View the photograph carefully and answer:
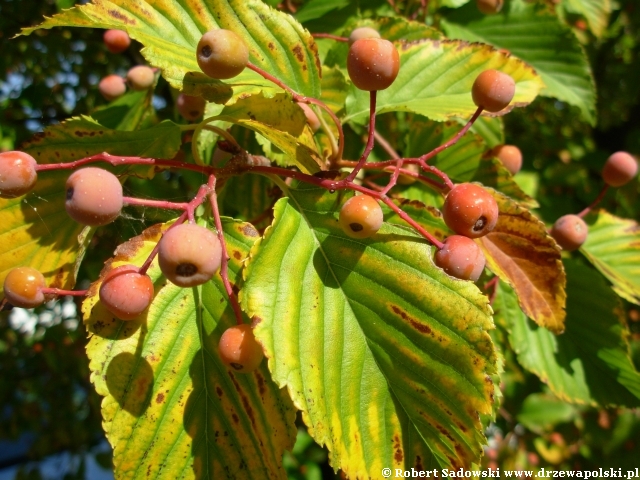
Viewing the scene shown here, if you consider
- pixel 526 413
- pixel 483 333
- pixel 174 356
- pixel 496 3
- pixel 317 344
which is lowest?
pixel 526 413

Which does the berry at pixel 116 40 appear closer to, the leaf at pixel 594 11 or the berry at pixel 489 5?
the berry at pixel 489 5

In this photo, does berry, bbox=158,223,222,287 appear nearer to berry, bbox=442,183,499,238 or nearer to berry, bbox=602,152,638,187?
berry, bbox=442,183,499,238

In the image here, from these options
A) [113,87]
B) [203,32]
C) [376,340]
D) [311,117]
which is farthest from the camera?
[113,87]

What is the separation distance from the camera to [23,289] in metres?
0.88

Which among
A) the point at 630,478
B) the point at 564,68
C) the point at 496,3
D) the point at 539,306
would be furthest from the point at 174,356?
the point at 630,478

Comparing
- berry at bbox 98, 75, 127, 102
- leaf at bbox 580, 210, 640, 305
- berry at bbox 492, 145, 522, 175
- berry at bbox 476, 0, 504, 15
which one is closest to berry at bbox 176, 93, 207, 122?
berry at bbox 98, 75, 127, 102

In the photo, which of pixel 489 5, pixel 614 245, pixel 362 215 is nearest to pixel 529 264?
pixel 362 215

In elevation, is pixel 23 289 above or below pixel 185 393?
above

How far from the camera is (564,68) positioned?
70.2 inches

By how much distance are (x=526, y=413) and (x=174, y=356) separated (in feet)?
7.40

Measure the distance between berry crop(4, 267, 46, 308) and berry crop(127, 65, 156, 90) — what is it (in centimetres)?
67

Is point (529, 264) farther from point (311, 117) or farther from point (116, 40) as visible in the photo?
point (116, 40)

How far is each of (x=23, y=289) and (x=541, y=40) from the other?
5.66ft

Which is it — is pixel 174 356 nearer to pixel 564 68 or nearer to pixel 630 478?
pixel 564 68
